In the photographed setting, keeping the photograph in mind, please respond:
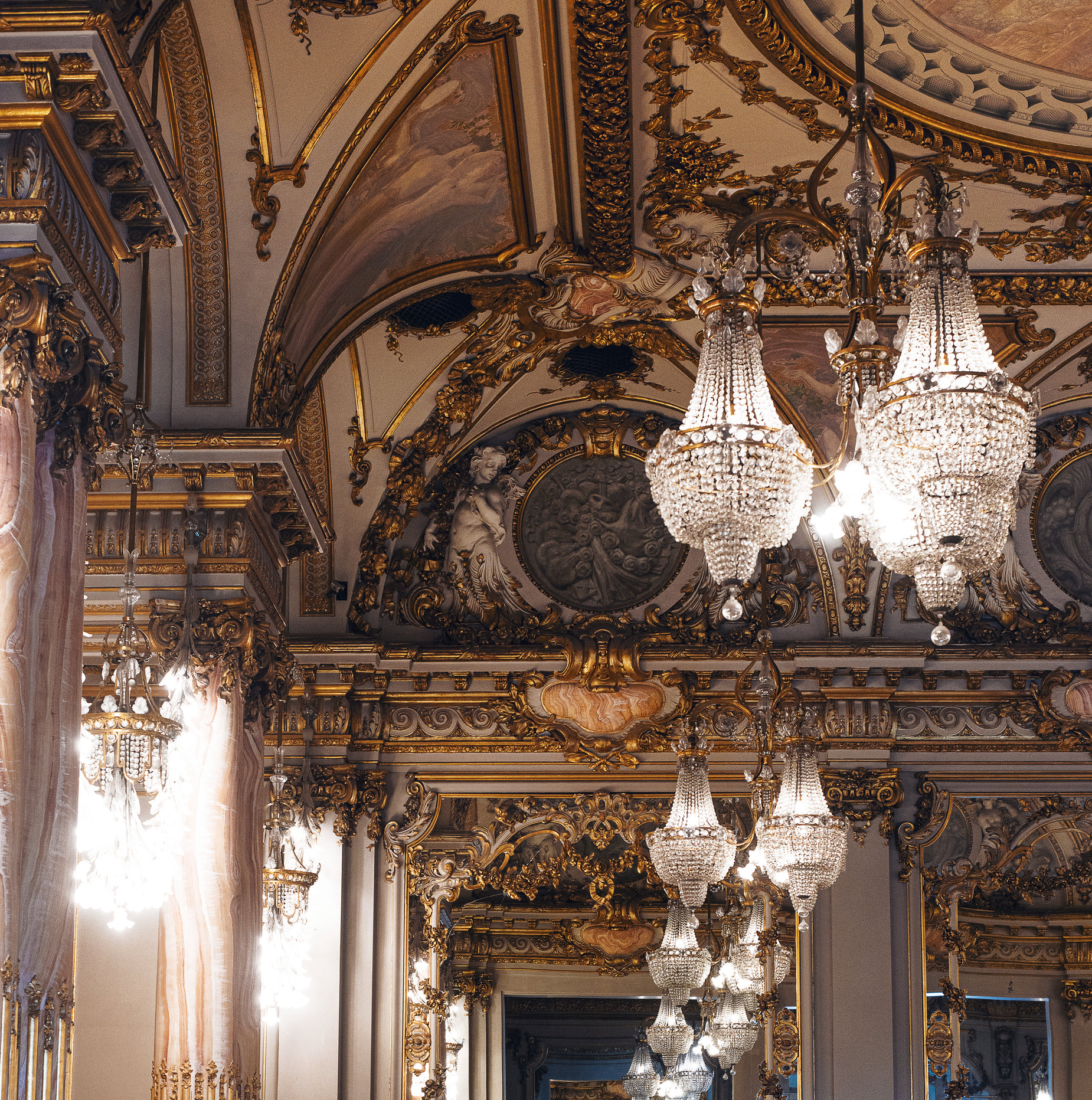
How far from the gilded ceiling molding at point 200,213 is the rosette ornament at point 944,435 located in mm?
3756

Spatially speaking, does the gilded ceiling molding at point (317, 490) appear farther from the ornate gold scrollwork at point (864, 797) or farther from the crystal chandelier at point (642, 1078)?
the crystal chandelier at point (642, 1078)

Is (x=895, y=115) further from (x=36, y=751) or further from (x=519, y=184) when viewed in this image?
(x=36, y=751)

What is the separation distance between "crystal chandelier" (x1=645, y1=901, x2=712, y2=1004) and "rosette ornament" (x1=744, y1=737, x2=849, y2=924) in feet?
15.5

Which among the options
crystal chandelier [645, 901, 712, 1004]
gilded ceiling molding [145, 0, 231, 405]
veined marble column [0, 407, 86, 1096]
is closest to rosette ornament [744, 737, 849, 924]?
gilded ceiling molding [145, 0, 231, 405]

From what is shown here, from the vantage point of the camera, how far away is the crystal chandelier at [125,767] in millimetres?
7328

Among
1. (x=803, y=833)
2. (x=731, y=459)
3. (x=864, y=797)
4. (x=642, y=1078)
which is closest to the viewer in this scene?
(x=731, y=459)

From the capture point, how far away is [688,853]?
35.0 feet

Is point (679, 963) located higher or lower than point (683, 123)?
lower

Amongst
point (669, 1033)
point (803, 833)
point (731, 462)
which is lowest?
point (669, 1033)

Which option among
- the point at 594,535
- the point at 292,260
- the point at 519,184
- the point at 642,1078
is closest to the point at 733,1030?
the point at 642,1078

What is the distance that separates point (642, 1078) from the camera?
23.6 m

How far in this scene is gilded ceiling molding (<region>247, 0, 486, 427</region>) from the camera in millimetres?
8367

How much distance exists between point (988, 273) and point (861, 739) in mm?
3844

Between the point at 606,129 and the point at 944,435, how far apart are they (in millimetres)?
4226
